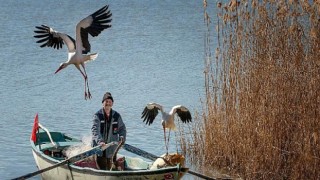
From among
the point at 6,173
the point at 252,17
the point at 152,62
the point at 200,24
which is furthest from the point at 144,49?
the point at 252,17

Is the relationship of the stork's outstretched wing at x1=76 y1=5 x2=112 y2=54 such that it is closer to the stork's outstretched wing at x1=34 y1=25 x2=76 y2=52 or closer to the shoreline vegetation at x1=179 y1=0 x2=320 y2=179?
the stork's outstretched wing at x1=34 y1=25 x2=76 y2=52

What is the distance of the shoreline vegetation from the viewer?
32.1 ft

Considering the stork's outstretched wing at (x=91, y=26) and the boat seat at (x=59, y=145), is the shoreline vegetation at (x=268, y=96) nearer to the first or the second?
the stork's outstretched wing at (x=91, y=26)

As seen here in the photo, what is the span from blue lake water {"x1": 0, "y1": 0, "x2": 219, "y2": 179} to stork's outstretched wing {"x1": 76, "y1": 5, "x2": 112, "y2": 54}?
2446mm

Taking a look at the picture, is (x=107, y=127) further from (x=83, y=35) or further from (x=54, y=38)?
(x=54, y=38)

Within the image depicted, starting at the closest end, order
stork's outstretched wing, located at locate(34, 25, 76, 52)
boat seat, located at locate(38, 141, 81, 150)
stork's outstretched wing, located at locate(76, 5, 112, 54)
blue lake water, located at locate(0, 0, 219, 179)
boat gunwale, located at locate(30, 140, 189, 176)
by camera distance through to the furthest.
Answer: boat gunwale, located at locate(30, 140, 189, 176) → stork's outstretched wing, located at locate(76, 5, 112, 54) → stork's outstretched wing, located at locate(34, 25, 76, 52) → boat seat, located at locate(38, 141, 81, 150) → blue lake water, located at locate(0, 0, 219, 179)

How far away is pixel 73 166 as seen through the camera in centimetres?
1016

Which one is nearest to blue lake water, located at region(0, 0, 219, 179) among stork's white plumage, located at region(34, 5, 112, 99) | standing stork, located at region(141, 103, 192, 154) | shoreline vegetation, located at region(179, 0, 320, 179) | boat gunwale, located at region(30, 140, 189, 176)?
boat gunwale, located at region(30, 140, 189, 176)

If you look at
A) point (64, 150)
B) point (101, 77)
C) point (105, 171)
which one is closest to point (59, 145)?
point (64, 150)

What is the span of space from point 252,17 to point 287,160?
1876 millimetres

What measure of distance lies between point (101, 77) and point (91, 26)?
30.3ft

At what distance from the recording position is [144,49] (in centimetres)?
2445

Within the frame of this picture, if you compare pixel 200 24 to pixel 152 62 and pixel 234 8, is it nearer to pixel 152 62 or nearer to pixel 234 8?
pixel 152 62

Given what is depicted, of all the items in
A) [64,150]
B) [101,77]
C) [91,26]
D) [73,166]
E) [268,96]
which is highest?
[91,26]
